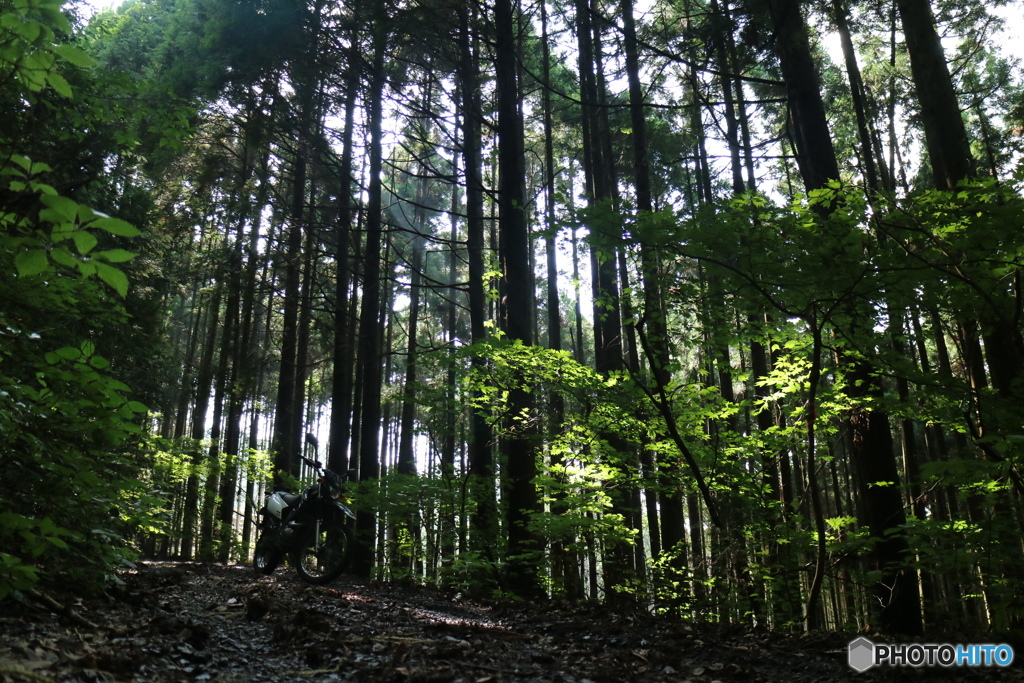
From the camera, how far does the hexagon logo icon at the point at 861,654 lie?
3.40 metres

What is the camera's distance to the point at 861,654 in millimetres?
3600

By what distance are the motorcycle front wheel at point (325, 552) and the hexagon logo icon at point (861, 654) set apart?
5134 mm

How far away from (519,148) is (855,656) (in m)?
7.53

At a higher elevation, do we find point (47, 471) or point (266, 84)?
point (266, 84)

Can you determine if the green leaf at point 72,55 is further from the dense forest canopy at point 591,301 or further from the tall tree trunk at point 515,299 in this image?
the tall tree trunk at point 515,299

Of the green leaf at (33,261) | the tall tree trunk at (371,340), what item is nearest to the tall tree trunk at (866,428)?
the green leaf at (33,261)

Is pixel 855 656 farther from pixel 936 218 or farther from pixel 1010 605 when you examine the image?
pixel 936 218

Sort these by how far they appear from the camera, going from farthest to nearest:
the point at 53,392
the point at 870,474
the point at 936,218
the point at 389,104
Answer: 1. the point at 389,104
2. the point at 870,474
3. the point at 936,218
4. the point at 53,392

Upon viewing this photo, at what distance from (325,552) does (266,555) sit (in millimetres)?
1797

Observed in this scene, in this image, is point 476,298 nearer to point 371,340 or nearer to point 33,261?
point 371,340

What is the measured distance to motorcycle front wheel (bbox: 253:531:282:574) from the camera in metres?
7.94

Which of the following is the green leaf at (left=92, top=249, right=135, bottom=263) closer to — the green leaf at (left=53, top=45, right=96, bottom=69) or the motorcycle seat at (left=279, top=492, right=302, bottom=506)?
the green leaf at (left=53, top=45, right=96, bottom=69)

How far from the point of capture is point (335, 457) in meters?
12.2

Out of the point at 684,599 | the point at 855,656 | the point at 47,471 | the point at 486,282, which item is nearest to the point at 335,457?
the point at 486,282
